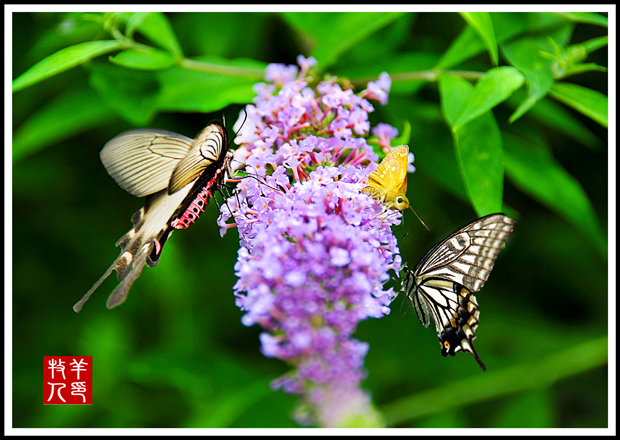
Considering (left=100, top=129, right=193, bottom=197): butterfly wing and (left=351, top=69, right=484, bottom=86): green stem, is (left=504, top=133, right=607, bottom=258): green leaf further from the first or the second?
(left=100, top=129, right=193, bottom=197): butterfly wing

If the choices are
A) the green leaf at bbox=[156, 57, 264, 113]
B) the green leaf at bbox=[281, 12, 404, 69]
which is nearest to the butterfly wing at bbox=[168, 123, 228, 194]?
the green leaf at bbox=[156, 57, 264, 113]

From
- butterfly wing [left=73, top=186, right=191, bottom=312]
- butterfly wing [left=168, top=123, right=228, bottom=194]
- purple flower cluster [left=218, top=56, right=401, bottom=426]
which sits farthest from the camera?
butterfly wing [left=168, top=123, right=228, bottom=194]

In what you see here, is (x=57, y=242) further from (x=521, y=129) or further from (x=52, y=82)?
(x=521, y=129)

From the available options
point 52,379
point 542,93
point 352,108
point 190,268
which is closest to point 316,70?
→ point 352,108

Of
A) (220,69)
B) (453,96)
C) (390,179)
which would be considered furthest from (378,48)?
(390,179)

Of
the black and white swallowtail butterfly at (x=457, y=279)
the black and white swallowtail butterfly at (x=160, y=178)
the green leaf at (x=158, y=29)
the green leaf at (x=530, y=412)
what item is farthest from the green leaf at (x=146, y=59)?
the green leaf at (x=530, y=412)

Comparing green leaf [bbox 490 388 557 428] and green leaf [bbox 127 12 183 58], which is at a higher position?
green leaf [bbox 127 12 183 58]

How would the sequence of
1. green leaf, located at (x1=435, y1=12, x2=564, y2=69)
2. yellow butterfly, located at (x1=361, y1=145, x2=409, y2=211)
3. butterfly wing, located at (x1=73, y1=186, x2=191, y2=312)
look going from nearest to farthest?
yellow butterfly, located at (x1=361, y1=145, x2=409, y2=211)
butterfly wing, located at (x1=73, y1=186, x2=191, y2=312)
green leaf, located at (x1=435, y1=12, x2=564, y2=69)
